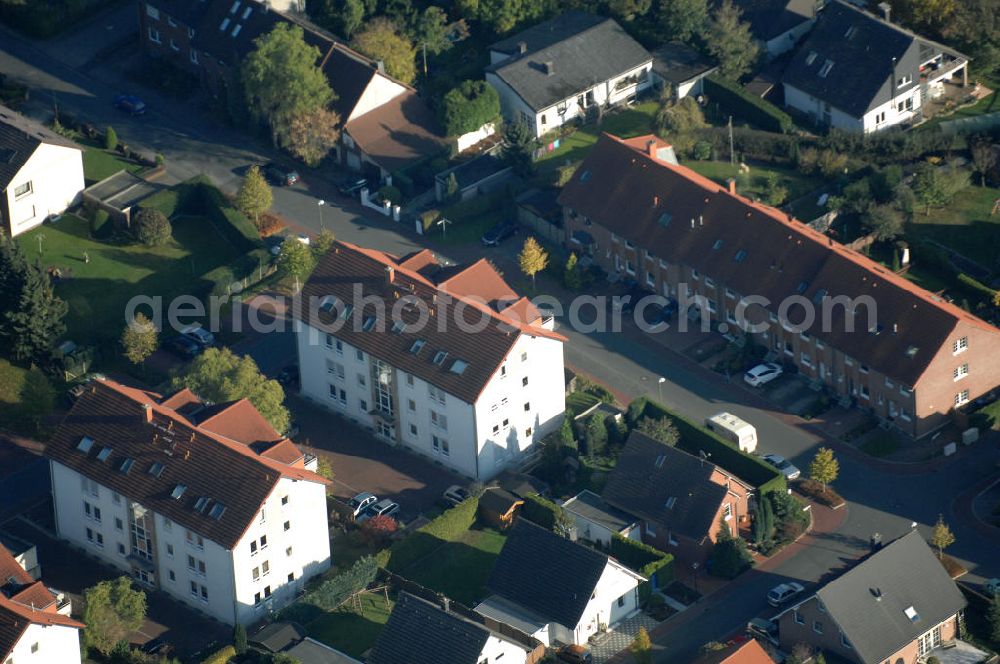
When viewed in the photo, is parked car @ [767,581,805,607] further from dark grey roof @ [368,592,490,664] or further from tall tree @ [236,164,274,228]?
tall tree @ [236,164,274,228]

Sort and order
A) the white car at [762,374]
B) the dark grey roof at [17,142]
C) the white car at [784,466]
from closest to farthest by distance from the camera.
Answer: the white car at [784,466]
the white car at [762,374]
the dark grey roof at [17,142]

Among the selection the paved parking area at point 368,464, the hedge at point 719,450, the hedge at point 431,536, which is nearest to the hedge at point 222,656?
the hedge at point 431,536

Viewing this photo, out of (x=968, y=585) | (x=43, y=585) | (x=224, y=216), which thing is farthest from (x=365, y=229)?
(x=968, y=585)

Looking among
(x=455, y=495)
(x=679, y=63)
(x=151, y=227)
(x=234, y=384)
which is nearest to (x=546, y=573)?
(x=455, y=495)

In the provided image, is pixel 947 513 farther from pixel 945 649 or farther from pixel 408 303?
pixel 408 303

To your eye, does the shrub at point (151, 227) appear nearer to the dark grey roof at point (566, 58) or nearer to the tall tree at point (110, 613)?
the dark grey roof at point (566, 58)

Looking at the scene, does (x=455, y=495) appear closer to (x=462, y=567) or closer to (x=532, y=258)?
(x=462, y=567)

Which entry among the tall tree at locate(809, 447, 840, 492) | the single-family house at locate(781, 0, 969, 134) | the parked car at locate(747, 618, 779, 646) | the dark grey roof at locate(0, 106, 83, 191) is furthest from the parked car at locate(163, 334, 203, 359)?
the single-family house at locate(781, 0, 969, 134)
